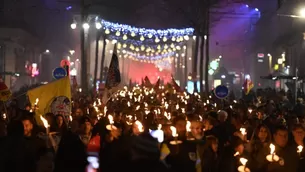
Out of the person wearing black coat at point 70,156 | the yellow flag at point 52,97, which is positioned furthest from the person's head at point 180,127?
the yellow flag at point 52,97

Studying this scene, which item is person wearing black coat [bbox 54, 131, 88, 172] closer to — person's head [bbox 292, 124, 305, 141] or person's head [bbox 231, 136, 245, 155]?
person's head [bbox 231, 136, 245, 155]

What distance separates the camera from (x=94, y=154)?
7.88 meters

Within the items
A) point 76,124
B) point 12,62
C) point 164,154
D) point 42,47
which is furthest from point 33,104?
point 42,47

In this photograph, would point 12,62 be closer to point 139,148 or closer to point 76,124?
point 76,124

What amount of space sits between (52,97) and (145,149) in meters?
9.27

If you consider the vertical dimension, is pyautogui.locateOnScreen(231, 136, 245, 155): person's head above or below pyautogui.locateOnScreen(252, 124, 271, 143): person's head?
below

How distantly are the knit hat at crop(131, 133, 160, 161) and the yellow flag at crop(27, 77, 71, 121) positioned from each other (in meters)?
8.73

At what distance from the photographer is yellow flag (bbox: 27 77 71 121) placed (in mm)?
13125

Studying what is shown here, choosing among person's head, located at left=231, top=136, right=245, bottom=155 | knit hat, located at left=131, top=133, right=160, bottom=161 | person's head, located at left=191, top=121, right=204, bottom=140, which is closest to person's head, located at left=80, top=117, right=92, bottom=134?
person's head, located at left=191, top=121, right=204, bottom=140

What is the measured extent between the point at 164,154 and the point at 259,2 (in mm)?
63713

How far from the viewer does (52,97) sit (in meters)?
13.3

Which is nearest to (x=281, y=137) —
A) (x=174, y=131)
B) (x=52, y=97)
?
(x=174, y=131)

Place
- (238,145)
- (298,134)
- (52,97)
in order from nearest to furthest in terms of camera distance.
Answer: (238,145) < (298,134) < (52,97)

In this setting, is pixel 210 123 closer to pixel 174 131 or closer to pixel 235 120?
pixel 235 120
